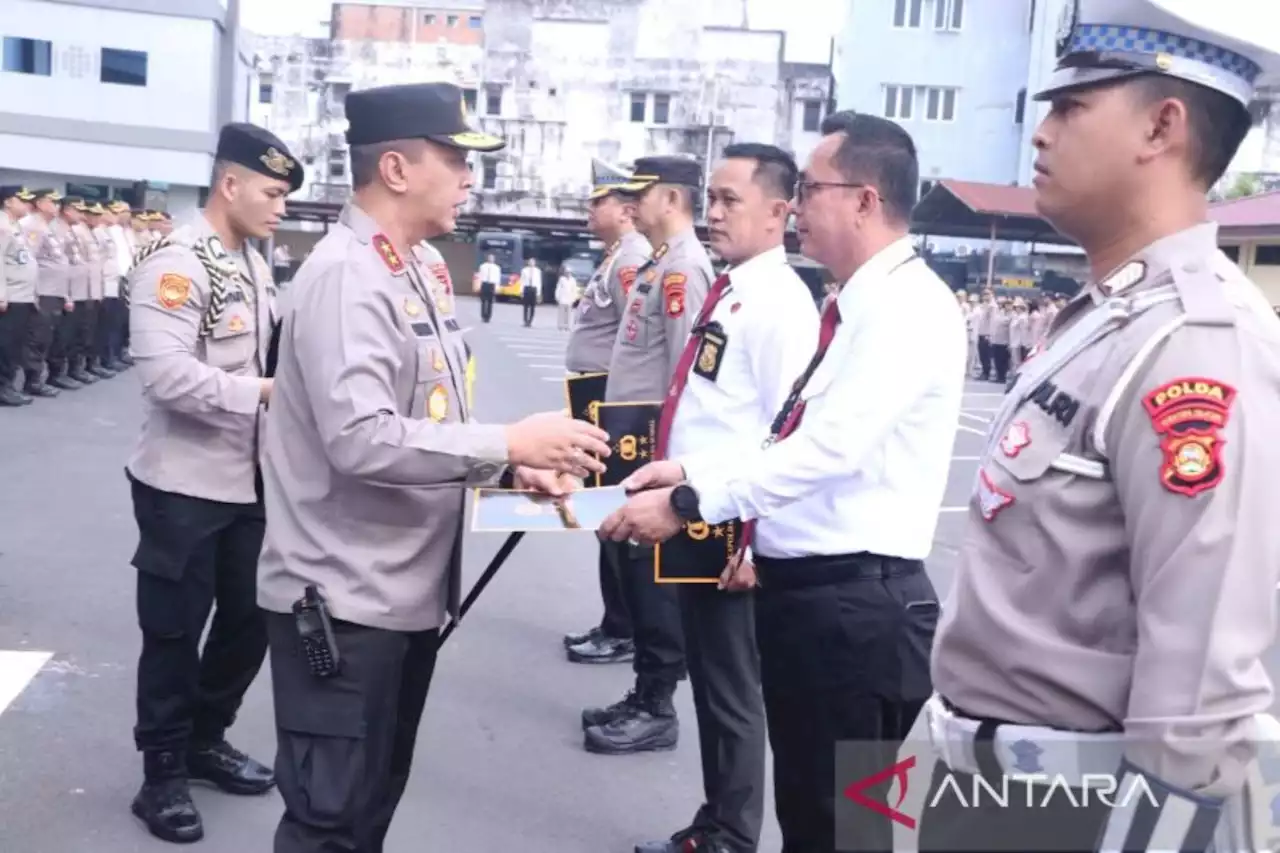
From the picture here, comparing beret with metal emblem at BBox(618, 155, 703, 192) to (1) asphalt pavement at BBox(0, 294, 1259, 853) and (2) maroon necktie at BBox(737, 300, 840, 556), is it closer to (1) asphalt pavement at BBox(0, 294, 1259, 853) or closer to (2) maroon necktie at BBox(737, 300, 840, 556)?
(1) asphalt pavement at BBox(0, 294, 1259, 853)

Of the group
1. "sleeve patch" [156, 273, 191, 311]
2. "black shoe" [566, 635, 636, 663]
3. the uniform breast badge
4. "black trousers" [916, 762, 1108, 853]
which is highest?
"sleeve patch" [156, 273, 191, 311]

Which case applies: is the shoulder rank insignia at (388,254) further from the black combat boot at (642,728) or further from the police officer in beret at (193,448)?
the black combat boot at (642,728)

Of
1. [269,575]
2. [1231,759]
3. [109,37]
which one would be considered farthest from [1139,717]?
[109,37]

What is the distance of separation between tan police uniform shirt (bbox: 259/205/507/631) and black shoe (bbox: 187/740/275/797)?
161 cm

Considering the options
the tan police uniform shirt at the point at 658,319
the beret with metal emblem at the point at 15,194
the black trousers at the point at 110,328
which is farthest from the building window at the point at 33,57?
the tan police uniform shirt at the point at 658,319

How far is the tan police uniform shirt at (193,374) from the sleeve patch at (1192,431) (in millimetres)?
2796

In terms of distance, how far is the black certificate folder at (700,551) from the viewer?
3639 millimetres

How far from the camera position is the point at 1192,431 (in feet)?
5.09

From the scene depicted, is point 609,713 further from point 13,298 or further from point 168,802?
point 13,298

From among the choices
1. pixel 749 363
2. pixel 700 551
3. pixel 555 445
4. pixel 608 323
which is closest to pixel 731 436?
pixel 749 363

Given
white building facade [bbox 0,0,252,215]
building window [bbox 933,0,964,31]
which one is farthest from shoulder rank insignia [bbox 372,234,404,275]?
building window [bbox 933,0,964,31]

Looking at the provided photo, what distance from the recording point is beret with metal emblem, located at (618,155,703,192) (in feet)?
17.7

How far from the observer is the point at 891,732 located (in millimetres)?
2906

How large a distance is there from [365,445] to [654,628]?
2.48 metres
